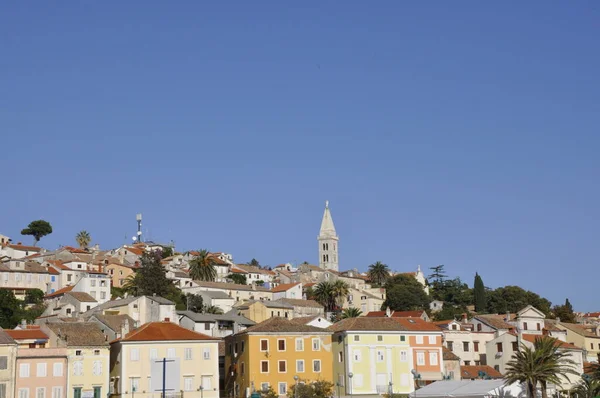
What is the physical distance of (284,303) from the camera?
443ft

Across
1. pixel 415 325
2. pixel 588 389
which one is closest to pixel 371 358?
pixel 415 325

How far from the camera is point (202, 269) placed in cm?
14762

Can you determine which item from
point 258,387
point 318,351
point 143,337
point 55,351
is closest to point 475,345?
point 318,351

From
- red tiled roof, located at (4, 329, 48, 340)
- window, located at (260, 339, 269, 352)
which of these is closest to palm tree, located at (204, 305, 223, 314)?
window, located at (260, 339, 269, 352)

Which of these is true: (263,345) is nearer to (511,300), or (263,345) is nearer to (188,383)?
(188,383)

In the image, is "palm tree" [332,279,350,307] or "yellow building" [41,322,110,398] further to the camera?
"palm tree" [332,279,350,307]

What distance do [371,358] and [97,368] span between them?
2600cm

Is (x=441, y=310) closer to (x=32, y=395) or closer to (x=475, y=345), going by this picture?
(x=475, y=345)

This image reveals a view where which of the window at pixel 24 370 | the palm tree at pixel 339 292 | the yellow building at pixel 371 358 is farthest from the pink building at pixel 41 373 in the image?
the palm tree at pixel 339 292

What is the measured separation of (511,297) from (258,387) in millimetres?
85433

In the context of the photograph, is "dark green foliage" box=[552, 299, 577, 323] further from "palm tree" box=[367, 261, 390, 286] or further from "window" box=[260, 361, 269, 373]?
"window" box=[260, 361, 269, 373]

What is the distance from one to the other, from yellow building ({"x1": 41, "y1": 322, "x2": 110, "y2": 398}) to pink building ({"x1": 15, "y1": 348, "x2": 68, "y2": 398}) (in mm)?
627

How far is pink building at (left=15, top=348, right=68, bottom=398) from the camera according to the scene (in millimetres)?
71000

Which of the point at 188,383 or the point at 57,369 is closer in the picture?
the point at 57,369
